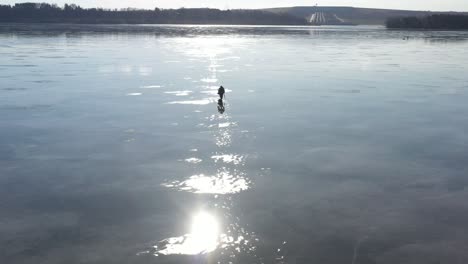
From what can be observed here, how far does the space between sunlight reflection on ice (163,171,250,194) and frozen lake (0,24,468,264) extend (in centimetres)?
5

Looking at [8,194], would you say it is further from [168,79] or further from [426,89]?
[426,89]

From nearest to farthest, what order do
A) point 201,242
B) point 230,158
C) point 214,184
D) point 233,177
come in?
point 201,242
point 214,184
point 233,177
point 230,158

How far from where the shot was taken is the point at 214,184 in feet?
36.2

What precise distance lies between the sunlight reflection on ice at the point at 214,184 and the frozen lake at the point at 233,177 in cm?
5

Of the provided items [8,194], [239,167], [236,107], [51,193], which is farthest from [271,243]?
[236,107]

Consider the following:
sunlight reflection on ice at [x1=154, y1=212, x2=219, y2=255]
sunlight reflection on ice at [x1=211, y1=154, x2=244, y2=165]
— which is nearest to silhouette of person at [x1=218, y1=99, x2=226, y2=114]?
sunlight reflection on ice at [x1=211, y1=154, x2=244, y2=165]

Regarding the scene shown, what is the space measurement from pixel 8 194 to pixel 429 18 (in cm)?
19362

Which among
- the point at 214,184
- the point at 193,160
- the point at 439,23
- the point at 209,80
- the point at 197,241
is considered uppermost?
the point at 439,23

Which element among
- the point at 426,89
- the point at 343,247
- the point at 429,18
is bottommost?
the point at 343,247

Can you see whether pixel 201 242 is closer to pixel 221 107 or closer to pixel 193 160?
pixel 193 160

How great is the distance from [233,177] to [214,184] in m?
0.71

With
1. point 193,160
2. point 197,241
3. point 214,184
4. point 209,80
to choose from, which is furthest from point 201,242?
point 209,80

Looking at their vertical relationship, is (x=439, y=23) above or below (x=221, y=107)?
above

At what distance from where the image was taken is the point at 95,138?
15273 millimetres
